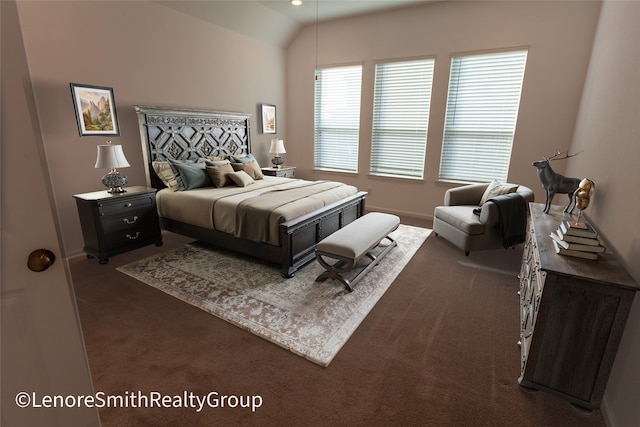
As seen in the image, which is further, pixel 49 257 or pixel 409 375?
pixel 409 375

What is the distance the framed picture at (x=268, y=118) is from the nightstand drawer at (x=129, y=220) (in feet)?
9.67

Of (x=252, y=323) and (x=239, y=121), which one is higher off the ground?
(x=239, y=121)

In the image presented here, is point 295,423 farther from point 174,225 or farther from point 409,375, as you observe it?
point 174,225

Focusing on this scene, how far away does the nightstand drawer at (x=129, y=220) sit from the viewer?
336 centimetres

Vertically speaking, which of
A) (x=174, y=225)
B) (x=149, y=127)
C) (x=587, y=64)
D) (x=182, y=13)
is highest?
(x=182, y=13)

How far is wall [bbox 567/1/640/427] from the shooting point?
5.00ft

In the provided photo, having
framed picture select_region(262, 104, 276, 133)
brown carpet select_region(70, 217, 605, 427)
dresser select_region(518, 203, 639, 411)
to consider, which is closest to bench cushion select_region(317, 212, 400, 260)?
brown carpet select_region(70, 217, 605, 427)

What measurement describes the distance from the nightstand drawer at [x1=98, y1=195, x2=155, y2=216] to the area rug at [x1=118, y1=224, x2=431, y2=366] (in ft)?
2.00

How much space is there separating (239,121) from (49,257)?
15.6ft

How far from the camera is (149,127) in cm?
401

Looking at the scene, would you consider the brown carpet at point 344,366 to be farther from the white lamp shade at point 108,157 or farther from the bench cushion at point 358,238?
the white lamp shade at point 108,157

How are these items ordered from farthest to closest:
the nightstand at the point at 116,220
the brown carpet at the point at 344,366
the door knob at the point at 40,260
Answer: the nightstand at the point at 116,220 < the brown carpet at the point at 344,366 < the door knob at the point at 40,260

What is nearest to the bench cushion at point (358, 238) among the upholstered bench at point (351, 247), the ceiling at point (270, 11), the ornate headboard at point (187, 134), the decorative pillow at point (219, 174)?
the upholstered bench at point (351, 247)

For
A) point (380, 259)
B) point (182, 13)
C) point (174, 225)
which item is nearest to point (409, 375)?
point (380, 259)
